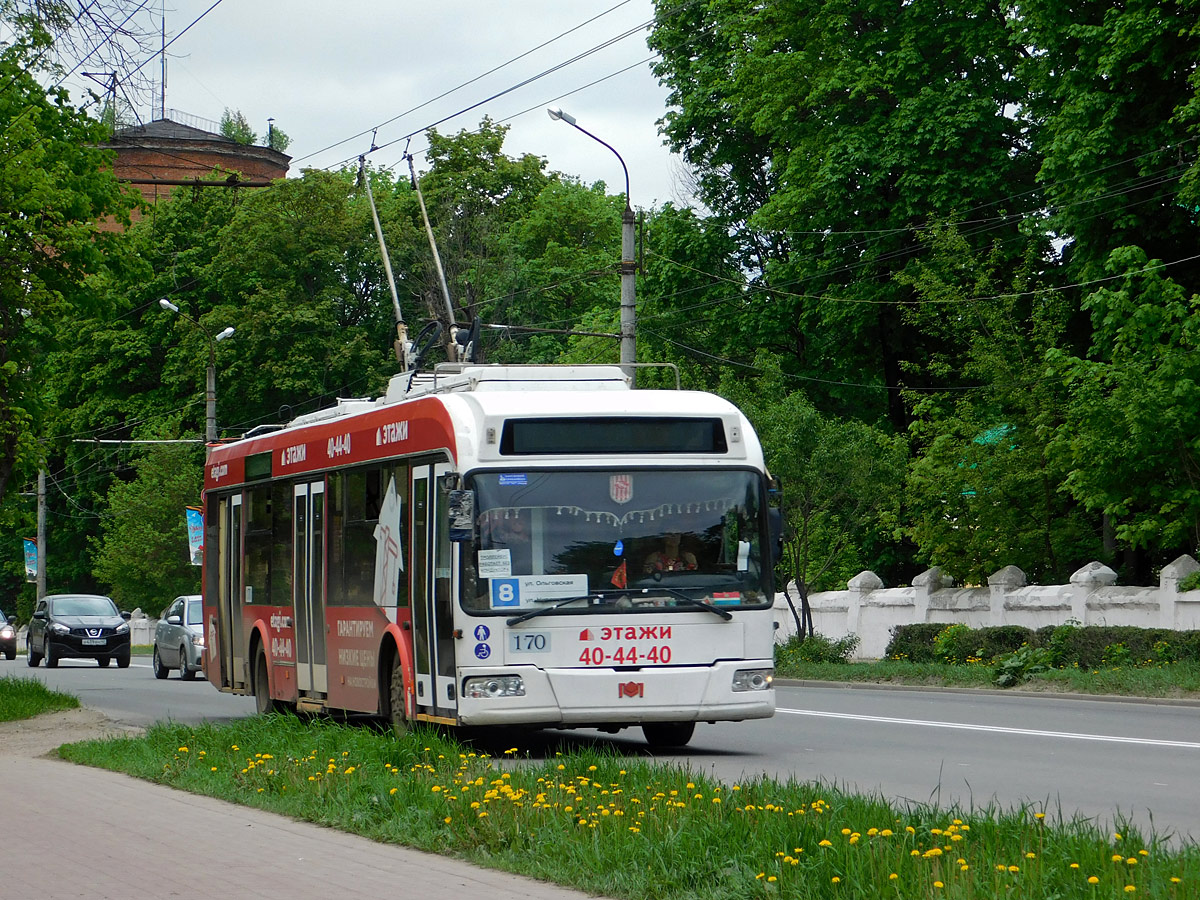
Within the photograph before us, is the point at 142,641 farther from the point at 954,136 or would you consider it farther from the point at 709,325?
the point at 954,136

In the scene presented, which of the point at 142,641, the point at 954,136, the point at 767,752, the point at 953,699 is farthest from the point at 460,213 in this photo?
the point at 767,752

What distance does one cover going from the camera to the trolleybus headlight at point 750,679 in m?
14.0

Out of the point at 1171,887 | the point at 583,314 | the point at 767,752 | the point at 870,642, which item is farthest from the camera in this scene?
the point at 583,314

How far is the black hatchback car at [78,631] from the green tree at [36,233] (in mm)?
16973

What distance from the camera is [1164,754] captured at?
47.1 ft

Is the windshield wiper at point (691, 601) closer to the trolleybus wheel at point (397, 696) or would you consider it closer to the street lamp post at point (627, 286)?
the trolleybus wheel at point (397, 696)

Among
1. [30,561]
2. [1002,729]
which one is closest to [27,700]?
[1002,729]

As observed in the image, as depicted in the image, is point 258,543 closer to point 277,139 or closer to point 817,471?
point 817,471

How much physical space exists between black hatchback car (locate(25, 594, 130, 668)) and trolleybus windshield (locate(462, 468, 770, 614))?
27650 mm

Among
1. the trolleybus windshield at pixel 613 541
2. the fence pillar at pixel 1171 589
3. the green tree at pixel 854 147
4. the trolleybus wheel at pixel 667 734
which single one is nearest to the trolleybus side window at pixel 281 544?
the trolleybus wheel at pixel 667 734

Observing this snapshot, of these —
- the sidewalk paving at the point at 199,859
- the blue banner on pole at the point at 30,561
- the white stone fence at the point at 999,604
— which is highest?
the blue banner on pole at the point at 30,561

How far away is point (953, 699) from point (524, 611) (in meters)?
10.7

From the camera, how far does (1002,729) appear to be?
17.2m

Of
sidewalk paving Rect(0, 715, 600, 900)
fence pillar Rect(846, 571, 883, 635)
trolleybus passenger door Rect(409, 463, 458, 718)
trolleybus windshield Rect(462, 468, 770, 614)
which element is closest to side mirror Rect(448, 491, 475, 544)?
trolleybus windshield Rect(462, 468, 770, 614)
